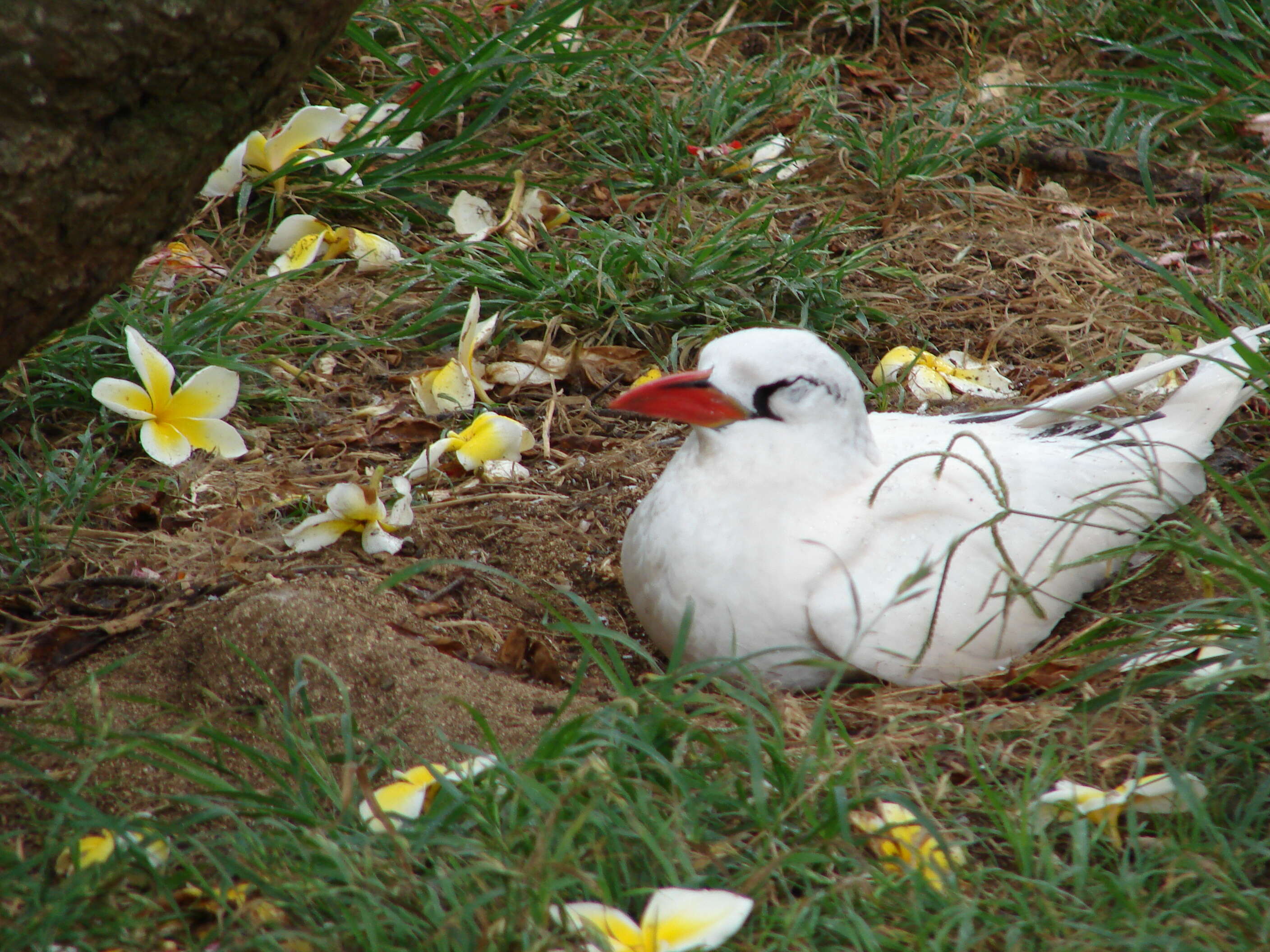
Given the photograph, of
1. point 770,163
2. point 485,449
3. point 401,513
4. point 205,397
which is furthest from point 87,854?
point 770,163

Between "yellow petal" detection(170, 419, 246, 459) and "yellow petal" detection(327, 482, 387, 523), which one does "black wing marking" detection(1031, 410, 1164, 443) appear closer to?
"yellow petal" detection(327, 482, 387, 523)

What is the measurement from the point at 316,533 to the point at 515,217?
1.56 metres

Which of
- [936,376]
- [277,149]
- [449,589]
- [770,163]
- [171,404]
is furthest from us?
[770,163]

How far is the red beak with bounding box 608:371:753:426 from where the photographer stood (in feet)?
7.66

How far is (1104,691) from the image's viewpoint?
2088mm

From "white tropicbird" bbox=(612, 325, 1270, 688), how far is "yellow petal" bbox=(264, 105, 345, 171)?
182 centimetres

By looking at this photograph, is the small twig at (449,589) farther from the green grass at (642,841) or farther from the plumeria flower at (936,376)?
the plumeria flower at (936,376)

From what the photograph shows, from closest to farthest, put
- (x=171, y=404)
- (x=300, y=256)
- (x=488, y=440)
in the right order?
(x=171, y=404) → (x=488, y=440) → (x=300, y=256)

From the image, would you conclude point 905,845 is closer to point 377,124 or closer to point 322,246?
point 322,246

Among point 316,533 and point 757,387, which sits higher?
point 757,387

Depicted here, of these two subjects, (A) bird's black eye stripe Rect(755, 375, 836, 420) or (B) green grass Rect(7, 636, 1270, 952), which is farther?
(A) bird's black eye stripe Rect(755, 375, 836, 420)

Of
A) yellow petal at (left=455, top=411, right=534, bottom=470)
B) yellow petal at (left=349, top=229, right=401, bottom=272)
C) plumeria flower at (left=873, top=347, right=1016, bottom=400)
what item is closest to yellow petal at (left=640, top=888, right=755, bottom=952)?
yellow petal at (left=455, top=411, right=534, bottom=470)

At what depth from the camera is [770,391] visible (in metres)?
2.36

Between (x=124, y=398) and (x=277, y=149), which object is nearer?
(x=124, y=398)
